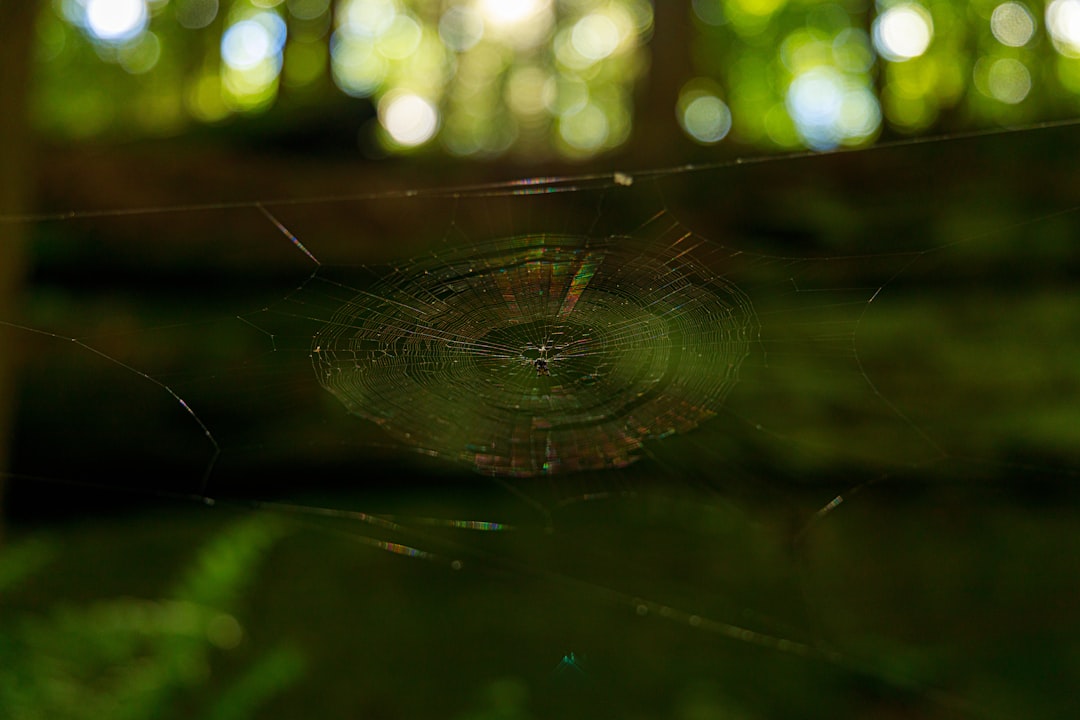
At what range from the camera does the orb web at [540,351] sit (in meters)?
1.72

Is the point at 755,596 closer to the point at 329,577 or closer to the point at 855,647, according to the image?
the point at 855,647

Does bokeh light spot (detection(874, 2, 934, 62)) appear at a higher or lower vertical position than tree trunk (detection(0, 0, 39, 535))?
higher

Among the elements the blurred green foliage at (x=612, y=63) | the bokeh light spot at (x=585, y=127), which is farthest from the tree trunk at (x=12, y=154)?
the bokeh light spot at (x=585, y=127)

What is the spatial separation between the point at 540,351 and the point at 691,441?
104cm

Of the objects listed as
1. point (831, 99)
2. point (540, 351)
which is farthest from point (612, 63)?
point (540, 351)

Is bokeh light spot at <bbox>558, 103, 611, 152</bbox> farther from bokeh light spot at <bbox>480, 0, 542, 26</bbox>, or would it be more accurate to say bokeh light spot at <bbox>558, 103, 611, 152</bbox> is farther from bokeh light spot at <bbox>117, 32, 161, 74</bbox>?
bokeh light spot at <bbox>117, 32, 161, 74</bbox>

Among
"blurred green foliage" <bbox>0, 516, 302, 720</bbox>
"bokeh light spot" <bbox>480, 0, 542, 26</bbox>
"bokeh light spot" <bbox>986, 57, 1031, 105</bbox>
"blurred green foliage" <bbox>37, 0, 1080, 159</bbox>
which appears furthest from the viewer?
"bokeh light spot" <bbox>480, 0, 542, 26</bbox>

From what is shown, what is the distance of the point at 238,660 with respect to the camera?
290cm

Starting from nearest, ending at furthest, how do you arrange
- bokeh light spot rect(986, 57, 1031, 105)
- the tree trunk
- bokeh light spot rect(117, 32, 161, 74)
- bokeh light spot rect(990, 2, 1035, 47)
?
the tree trunk, bokeh light spot rect(990, 2, 1035, 47), bokeh light spot rect(986, 57, 1031, 105), bokeh light spot rect(117, 32, 161, 74)

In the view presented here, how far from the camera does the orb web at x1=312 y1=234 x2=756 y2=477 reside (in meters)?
1.72

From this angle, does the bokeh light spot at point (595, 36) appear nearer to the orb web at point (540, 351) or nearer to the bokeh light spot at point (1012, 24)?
the bokeh light spot at point (1012, 24)

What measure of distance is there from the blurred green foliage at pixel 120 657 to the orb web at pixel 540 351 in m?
0.73

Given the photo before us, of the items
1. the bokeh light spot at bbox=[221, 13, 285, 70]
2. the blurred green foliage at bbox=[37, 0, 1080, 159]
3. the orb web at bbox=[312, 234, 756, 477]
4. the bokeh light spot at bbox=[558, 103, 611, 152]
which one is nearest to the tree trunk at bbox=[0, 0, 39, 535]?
the blurred green foliage at bbox=[37, 0, 1080, 159]

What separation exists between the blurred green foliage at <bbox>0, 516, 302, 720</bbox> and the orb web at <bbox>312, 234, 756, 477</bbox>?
0.73 metres
